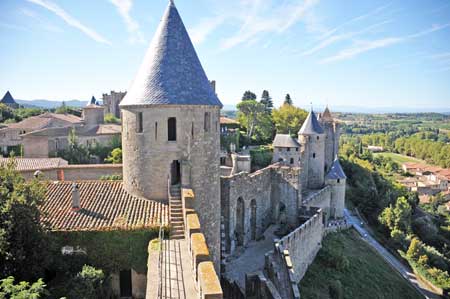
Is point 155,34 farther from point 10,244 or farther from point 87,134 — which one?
point 87,134

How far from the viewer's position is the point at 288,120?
179ft

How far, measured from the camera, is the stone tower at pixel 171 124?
14.1 meters

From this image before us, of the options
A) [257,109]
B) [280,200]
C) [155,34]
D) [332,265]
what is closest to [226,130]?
[257,109]

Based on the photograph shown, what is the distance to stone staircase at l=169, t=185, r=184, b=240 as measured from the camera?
1259 centimetres

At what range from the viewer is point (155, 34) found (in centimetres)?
1527

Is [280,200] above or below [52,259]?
below

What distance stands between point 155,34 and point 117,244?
8.95 m

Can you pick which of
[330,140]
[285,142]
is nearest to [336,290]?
[285,142]

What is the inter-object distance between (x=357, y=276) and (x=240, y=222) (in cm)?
1143

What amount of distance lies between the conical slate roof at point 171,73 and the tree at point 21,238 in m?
5.32

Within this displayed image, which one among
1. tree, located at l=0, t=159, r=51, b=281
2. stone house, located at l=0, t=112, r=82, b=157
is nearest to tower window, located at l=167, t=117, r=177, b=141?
tree, located at l=0, t=159, r=51, b=281

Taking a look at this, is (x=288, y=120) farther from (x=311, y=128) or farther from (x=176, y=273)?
(x=176, y=273)

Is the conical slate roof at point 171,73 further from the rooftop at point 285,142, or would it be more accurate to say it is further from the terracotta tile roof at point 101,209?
Answer: the rooftop at point 285,142

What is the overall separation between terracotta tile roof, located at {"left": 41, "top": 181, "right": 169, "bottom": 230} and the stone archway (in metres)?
9.99
